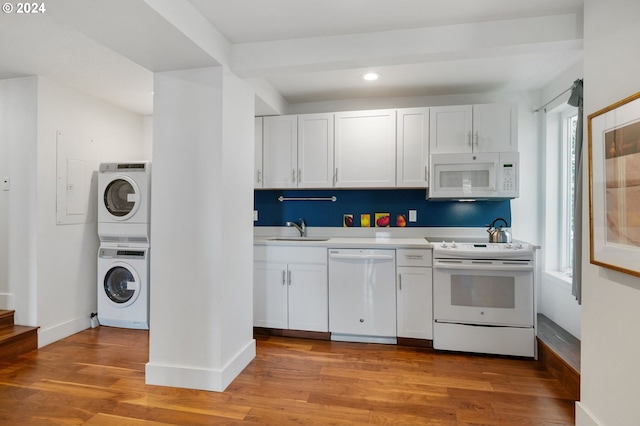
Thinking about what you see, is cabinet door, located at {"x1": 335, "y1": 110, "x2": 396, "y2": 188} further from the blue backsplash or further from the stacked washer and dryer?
the stacked washer and dryer

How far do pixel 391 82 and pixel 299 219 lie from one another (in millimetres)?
1731

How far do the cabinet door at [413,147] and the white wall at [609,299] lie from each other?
155 centimetres

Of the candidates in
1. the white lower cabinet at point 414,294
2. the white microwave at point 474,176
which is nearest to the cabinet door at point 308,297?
the white lower cabinet at point 414,294

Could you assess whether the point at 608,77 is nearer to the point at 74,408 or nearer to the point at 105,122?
the point at 74,408

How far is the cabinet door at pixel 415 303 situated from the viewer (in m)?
3.00

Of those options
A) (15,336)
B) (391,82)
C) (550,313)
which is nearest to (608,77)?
(391,82)

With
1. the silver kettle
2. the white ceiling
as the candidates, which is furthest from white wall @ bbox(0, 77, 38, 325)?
the silver kettle

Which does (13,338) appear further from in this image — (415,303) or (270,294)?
(415,303)

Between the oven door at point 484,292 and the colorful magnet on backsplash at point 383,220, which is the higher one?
the colorful magnet on backsplash at point 383,220

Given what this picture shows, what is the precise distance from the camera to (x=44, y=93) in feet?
10.3

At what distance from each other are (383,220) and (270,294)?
4.67 ft

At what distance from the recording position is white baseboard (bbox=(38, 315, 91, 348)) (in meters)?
3.11

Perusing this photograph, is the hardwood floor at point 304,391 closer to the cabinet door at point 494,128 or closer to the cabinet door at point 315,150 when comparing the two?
the cabinet door at point 315,150

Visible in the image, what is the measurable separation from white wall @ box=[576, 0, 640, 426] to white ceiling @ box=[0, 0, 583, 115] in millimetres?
370
